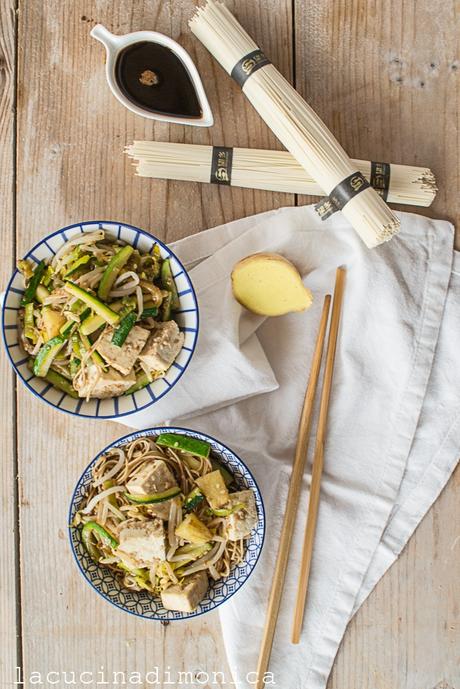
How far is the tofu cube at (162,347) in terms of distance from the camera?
4.64 feet

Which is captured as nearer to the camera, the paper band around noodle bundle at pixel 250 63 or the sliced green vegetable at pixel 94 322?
the sliced green vegetable at pixel 94 322

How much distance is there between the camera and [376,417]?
1717mm

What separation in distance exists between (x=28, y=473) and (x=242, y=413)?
1.83ft

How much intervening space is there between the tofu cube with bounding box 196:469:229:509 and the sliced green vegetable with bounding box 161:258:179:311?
38cm

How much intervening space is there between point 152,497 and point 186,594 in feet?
0.71

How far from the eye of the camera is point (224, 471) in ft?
5.13

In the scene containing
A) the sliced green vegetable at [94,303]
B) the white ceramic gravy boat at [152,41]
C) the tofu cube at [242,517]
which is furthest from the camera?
the white ceramic gravy boat at [152,41]

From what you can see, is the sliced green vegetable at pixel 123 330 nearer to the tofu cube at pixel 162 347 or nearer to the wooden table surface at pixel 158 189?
the tofu cube at pixel 162 347

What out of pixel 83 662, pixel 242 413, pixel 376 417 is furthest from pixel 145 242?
pixel 83 662

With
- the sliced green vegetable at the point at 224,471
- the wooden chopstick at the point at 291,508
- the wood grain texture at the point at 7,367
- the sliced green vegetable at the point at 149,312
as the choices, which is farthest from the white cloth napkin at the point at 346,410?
the wood grain texture at the point at 7,367

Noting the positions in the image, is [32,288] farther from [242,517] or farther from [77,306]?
[242,517]

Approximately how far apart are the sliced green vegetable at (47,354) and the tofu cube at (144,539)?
1.25 ft

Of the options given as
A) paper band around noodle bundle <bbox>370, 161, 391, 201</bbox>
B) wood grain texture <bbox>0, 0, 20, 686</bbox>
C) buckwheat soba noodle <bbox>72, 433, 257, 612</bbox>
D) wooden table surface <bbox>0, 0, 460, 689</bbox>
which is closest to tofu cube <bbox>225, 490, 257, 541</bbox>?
buckwheat soba noodle <bbox>72, 433, 257, 612</bbox>

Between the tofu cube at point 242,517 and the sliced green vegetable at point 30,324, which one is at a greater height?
the sliced green vegetable at point 30,324
